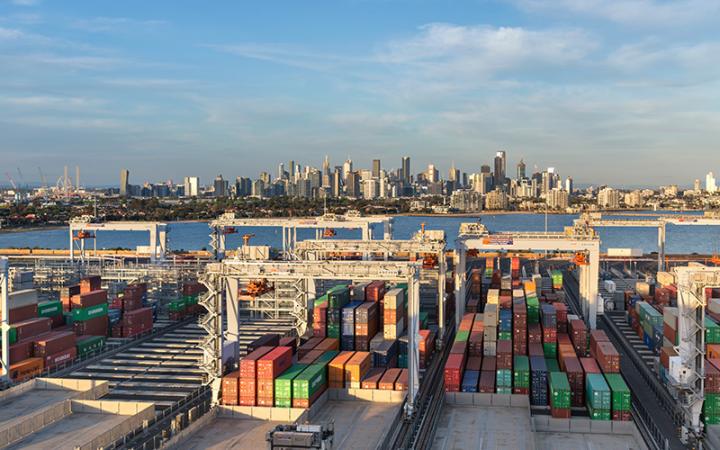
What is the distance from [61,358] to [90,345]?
271cm

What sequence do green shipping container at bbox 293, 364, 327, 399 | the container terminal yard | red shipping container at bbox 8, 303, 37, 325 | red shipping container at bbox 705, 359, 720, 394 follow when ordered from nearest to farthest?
the container terminal yard < green shipping container at bbox 293, 364, 327, 399 < red shipping container at bbox 705, 359, 720, 394 < red shipping container at bbox 8, 303, 37, 325

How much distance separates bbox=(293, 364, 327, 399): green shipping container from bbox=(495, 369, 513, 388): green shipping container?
6340mm

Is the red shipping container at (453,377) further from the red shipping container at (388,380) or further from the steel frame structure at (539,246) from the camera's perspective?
the steel frame structure at (539,246)

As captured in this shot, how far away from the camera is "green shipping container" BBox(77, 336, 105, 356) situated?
31.4 meters

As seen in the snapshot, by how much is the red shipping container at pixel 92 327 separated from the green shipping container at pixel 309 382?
1658cm

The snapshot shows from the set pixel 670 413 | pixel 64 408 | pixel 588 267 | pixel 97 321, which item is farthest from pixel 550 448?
pixel 97 321

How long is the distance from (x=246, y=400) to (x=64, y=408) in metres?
5.23

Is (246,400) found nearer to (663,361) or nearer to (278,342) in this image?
(278,342)

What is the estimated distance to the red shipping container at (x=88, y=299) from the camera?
3447 centimetres

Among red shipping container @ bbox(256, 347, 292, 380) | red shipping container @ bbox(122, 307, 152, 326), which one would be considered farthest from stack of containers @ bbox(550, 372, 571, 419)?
red shipping container @ bbox(122, 307, 152, 326)

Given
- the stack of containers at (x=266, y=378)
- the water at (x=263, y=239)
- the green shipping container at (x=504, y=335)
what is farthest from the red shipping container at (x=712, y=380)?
the water at (x=263, y=239)

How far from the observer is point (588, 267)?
1550 inches

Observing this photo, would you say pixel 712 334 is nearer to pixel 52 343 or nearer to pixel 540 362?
pixel 540 362

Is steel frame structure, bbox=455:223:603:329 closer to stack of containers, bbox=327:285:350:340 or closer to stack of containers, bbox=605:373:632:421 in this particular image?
stack of containers, bbox=327:285:350:340
